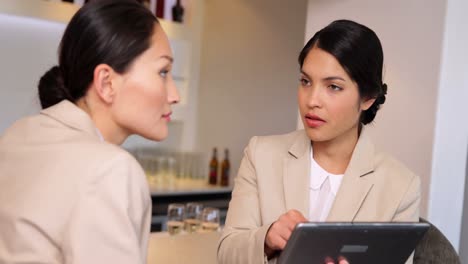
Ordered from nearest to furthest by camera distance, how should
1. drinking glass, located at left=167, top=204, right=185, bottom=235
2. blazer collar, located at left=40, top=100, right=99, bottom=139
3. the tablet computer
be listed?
blazer collar, located at left=40, top=100, right=99, bottom=139 → the tablet computer → drinking glass, located at left=167, top=204, right=185, bottom=235

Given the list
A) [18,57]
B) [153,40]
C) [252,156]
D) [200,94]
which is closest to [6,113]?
[18,57]

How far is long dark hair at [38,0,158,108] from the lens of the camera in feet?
3.72

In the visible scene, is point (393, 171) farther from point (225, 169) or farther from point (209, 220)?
point (225, 169)

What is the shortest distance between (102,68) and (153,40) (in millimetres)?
115

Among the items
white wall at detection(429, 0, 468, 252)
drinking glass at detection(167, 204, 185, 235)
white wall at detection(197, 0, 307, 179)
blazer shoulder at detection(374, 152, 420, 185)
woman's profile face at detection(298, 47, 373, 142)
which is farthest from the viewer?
white wall at detection(197, 0, 307, 179)

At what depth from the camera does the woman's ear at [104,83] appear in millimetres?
1140

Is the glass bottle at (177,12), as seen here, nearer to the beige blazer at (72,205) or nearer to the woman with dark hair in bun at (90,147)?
the woman with dark hair in bun at (90,147)

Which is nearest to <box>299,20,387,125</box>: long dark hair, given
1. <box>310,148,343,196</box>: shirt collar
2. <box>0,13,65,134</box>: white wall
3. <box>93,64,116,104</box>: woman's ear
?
<box>310,148,343,196</box>: shirt collar

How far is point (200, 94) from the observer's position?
495 centimetres

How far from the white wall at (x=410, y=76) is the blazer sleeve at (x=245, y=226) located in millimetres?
912

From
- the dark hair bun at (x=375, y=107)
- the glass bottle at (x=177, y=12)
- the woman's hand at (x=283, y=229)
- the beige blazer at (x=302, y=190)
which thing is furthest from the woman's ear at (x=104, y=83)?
the glass bottle at (x=177, y=12)

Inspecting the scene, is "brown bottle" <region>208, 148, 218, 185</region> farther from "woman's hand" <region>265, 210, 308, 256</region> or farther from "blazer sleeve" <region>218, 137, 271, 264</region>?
"woman's hand" <region>265, 210, 308, 256</region>

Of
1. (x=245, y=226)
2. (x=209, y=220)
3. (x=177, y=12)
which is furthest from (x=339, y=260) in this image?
(x=177, y=12)

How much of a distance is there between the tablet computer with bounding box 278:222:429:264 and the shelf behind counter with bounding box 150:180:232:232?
8.70 ft
